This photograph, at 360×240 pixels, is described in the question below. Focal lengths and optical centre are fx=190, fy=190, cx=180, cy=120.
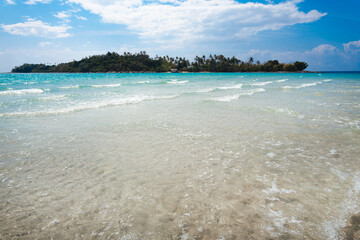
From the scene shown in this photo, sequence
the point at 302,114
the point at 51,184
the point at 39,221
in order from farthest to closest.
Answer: the point at 302,114
the point at 51,184
the point at 39,221

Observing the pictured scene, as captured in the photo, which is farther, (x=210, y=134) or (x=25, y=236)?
(x=210, y=134)

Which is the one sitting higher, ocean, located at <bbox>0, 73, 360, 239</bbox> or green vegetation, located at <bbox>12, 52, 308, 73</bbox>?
green vegetation, located at <bbox>12, 52, 308, 73</bbox>

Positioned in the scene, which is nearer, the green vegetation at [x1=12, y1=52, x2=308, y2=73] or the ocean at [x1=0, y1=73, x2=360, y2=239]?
the ocean at [x1=0, y1=73, x2=360, y2=239]

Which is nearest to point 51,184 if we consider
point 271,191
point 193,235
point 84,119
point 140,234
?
point 140,234

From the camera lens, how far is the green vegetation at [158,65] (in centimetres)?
15212

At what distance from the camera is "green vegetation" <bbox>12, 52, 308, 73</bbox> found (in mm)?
152125

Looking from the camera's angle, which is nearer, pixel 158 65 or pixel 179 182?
pixel 179 182

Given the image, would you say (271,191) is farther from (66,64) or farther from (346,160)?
(66,64)

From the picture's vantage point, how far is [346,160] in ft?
16.4

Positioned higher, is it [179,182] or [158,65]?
[158,65]

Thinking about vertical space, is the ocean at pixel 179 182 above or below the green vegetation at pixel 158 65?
below

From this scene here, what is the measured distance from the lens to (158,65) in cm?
17375

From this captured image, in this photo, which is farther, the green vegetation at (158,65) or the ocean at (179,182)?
the green vegetation at (158,65)

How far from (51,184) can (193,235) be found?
3.23 m
